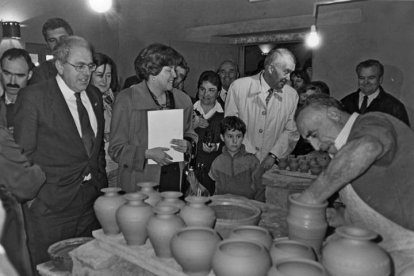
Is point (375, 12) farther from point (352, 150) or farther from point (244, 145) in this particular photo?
point (352, 150)

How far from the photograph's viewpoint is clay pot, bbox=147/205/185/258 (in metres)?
2.12

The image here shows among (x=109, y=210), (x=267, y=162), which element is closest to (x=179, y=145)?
(x=109, y=210)

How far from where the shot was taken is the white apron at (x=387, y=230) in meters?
2.05

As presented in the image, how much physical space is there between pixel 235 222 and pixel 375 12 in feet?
17.8

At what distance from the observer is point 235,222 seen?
2.35 meters

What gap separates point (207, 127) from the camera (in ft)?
14.7

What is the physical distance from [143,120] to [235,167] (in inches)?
48.2

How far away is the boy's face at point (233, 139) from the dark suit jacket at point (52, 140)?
1607mm

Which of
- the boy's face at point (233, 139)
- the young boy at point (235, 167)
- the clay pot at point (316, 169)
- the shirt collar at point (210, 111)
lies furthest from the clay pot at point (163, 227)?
the clay pot at point (316, 169)

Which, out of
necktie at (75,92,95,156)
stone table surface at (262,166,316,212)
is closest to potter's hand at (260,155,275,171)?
stone table surface at (262,166,316,212)

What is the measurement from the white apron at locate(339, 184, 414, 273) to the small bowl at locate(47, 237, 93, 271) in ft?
5.77

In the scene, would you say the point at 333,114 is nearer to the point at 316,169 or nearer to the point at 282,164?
the point at 316,169

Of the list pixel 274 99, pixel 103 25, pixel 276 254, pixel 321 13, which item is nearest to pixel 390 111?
pixel 274 99

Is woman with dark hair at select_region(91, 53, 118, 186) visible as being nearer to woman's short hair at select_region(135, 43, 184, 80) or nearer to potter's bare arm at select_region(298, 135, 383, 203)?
woman's short hair at select_region(135, 43, 184, 80)
